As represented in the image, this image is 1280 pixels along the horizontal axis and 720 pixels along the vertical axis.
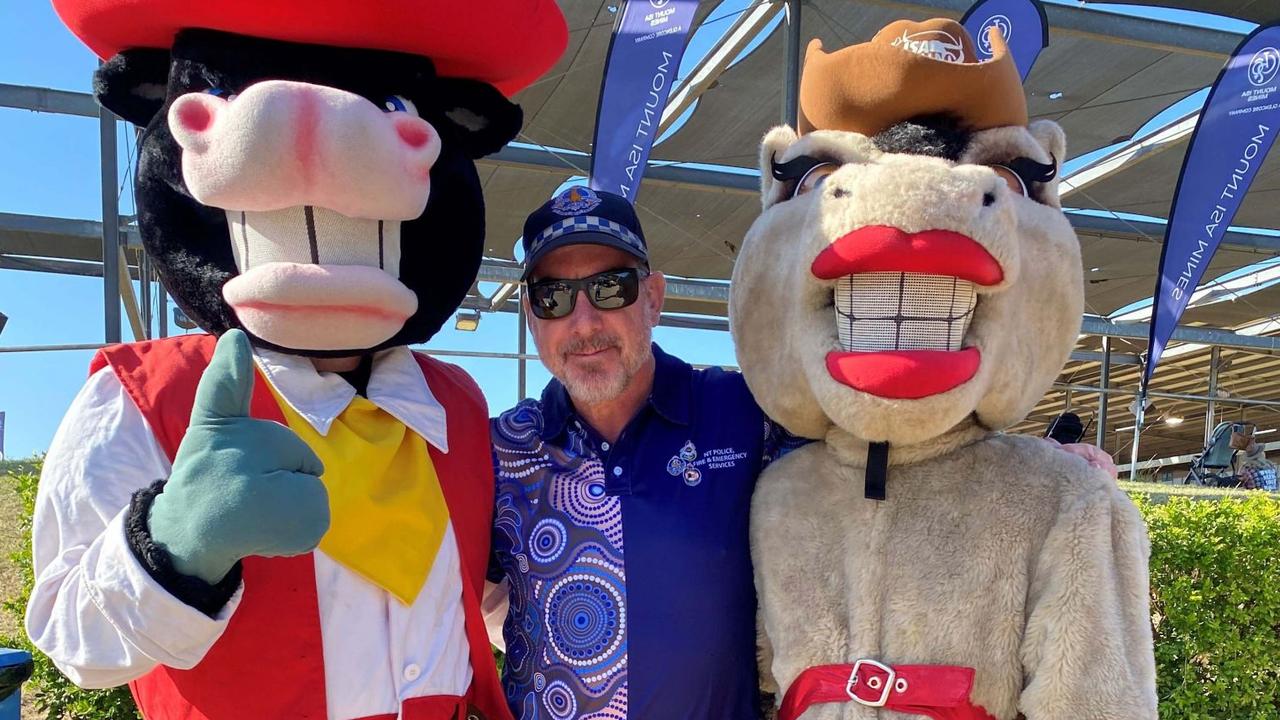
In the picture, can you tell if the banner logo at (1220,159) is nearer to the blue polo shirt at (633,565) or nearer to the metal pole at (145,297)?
the blue polo shirt at (633,565)

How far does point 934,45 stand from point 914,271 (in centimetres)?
50

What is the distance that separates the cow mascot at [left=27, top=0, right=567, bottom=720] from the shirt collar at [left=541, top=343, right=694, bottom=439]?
27 centimetres

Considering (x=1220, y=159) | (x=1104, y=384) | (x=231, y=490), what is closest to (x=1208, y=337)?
(x=1104, y=384)

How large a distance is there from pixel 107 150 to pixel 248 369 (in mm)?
6602

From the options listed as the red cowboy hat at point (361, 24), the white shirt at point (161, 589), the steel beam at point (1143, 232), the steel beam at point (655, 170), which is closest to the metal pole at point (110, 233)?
the steel beam at point (655, 170)

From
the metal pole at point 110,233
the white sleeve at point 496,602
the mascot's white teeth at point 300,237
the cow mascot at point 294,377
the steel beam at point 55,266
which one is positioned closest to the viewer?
the cow mascot at point 294,377

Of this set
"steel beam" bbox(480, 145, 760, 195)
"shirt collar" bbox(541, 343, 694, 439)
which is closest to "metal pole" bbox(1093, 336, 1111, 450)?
"steel beam" bbox(480, 145, 760, 195)

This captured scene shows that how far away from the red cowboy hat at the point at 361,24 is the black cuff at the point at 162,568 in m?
0.91

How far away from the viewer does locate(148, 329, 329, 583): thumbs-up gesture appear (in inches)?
52.7

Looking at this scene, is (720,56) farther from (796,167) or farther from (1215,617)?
(796,167)

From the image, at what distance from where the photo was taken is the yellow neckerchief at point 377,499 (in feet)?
5.65

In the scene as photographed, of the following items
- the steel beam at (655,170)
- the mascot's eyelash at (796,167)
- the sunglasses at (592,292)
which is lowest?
the sunglasses at (592,292)

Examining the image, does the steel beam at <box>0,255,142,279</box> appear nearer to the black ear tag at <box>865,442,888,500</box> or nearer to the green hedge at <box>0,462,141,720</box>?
the green hedge at <box>0,462,141,720</box>

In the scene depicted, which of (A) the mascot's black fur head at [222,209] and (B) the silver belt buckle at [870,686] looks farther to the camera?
(A) the mascot's black fur head at [222,209]
